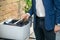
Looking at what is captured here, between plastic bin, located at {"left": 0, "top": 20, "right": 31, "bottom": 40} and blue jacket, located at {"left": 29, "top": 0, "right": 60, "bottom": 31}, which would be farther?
plastic bin, located at {"left": 0, "top": 20, "right": 31, "bottom": 40}

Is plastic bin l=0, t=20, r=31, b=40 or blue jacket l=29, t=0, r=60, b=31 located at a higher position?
blue jacket l=29, t=0, r=60, b=31

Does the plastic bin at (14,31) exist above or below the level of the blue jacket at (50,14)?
below

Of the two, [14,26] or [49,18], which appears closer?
[49,18]

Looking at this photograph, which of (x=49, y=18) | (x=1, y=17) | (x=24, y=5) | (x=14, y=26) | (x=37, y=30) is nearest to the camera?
(x=49, y=18)

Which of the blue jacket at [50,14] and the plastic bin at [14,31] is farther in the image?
the plastic bin at [14,31]

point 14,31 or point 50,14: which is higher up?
point 50,14

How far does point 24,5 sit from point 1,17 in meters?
1.39

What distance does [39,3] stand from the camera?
1614mm

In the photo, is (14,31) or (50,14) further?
(14,31)

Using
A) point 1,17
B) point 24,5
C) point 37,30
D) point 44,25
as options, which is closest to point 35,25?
point 37,30

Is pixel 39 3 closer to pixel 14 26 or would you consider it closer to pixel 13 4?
pixel 14 26

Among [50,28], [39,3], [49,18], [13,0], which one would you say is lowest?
[50,28]

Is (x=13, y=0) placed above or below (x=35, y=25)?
above

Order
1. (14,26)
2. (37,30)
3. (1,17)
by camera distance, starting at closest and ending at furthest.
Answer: (37,30) → (14,26) → (1,17)
